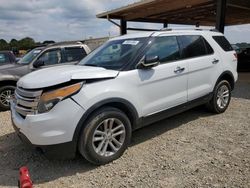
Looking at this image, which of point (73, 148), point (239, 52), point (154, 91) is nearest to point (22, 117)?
point (73, 148)

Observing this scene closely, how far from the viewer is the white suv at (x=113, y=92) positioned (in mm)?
3496

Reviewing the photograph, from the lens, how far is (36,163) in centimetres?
407

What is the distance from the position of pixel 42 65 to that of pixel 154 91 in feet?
14.5

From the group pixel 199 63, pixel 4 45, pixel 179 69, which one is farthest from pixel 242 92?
pixel 4 45

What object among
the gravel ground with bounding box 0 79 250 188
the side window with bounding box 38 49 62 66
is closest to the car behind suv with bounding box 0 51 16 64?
the side window with bounding box 38 49 62 66

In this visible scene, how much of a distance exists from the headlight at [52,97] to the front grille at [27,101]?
0.09 m

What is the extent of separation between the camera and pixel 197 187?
3.29 m

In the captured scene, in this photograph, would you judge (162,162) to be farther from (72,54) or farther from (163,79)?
(72,54)

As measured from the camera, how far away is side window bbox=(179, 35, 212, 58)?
16.8 ft

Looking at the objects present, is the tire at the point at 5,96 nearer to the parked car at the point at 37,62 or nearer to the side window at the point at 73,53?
the parked car at the point at 37,62

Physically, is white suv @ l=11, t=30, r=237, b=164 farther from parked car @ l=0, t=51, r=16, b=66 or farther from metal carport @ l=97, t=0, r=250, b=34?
parked car @ l=0, t=51, r=16, b=66

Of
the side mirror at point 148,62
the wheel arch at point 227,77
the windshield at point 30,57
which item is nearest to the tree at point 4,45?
the windshield at point 30,57

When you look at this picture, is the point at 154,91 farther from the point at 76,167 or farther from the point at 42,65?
the point at 42,65

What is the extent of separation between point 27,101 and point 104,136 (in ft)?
3.76
